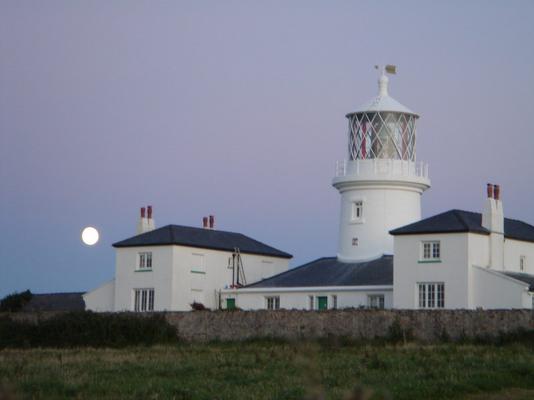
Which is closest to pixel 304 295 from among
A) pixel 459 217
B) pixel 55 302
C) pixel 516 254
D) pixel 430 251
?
pixel 430 251

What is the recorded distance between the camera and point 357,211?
4531 cm

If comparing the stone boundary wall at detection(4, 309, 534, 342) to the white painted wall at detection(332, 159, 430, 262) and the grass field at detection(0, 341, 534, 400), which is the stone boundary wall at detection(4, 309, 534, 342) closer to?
the grass field at detection(0, 341, 534, 400)

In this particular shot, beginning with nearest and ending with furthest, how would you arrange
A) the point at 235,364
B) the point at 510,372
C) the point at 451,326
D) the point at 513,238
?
the point at 510,372
the point at 235,364
the point at 451,326
the point at 513,238

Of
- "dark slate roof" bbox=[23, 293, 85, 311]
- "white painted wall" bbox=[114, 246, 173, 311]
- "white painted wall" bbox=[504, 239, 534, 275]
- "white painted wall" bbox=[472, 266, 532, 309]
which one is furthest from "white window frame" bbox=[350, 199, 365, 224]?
"dark slate roof" bbox=[23, 293, 85, 311]

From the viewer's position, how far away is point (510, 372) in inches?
779

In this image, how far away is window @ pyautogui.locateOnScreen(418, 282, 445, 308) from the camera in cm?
3919

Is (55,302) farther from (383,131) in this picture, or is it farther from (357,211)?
(383,131)

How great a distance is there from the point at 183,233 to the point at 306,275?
5804 mm

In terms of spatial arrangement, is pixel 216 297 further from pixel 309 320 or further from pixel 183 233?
pixel 309 320

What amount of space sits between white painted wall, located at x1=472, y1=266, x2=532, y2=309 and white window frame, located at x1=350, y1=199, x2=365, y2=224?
24.6ft

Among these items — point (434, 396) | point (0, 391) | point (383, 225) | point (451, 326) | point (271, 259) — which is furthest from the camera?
point (271, 259)

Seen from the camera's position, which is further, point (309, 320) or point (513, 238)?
point (513, 238)

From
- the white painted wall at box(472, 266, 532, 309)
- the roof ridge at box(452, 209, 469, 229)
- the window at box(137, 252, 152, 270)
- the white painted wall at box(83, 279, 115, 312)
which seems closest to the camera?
the white painted wall at box(472, 266, 532, 309)

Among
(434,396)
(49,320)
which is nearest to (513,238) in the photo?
(49,320)
